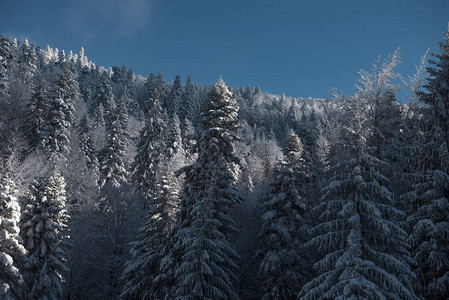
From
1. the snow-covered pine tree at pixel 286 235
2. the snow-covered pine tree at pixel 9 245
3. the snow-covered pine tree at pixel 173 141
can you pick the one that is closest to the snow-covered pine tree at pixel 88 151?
the snow-covered pine tree at pixel 173 141

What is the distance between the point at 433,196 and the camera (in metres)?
15.0

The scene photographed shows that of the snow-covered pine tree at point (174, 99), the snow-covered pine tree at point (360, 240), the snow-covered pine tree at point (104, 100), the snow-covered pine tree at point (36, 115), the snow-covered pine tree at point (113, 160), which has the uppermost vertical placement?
the snow-covered pine tree at point (174, 99)

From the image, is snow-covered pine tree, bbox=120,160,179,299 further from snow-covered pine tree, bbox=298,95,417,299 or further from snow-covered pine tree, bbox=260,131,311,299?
snow-covered pine tree, bbox=298,95,417,299

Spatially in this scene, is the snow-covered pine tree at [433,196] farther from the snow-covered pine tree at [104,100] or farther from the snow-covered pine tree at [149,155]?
the snow-covered pine tree at [104,100]

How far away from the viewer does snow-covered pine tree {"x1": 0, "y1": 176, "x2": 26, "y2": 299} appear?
1759cm

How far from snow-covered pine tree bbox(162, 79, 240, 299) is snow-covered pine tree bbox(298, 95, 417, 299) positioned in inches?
199

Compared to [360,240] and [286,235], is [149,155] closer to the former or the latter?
[286,235]

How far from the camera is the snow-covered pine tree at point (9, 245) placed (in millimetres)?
17594

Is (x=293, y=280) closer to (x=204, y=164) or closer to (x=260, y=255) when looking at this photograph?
(x=260, y=255)

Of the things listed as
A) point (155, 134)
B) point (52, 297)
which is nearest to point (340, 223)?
point (52, 297)

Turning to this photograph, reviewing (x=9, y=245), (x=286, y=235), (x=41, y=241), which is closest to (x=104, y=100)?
(x=41, y=241)

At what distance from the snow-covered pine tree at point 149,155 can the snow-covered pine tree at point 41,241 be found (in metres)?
18.7

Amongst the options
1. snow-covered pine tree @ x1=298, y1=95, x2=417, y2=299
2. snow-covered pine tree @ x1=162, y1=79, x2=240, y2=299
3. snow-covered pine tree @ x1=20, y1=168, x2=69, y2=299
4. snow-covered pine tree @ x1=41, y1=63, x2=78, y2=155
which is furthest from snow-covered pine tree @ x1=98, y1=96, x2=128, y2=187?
snow-covered pine tree @ x1=298, y1=95, x2=417, y2=299

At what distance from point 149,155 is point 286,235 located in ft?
86.1
